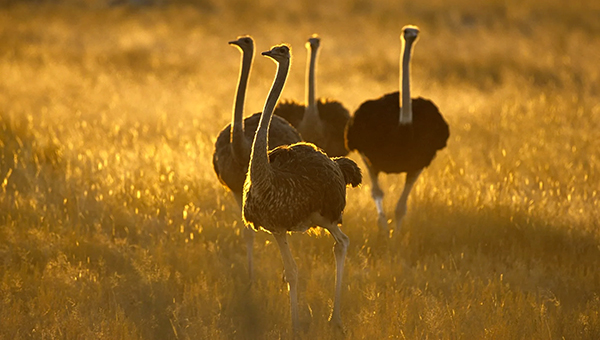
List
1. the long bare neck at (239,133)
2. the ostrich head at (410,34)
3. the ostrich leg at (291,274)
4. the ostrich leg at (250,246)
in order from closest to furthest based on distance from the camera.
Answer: the ostrich leg at (291,274)
the long bare neck at (239,133)
the ostrich leg at (250,246)
the ostrich head at (410,34)

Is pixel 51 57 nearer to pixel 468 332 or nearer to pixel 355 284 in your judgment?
pixel 355 284

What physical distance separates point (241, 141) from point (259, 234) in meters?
1.27

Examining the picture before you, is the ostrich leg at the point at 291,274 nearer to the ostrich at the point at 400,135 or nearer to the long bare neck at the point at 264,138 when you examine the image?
the long bare neck at the point at 264,138

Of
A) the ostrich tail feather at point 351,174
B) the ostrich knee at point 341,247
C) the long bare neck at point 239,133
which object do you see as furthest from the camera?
the long bare neck at point 239,133

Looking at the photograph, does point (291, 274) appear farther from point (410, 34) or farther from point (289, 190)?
point (410, 34)

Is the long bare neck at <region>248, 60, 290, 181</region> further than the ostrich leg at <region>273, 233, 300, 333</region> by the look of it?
No

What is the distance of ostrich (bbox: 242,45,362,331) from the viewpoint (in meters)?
4.95

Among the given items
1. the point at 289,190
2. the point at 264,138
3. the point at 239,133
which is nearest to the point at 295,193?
the point at 289,190

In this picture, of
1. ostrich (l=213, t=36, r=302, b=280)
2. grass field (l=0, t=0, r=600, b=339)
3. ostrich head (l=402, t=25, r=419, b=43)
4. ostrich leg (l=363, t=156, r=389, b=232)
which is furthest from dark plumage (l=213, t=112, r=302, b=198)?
ostrich head (l=402, t=25, r=419, b=43)

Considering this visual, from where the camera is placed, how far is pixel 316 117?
27.7ft

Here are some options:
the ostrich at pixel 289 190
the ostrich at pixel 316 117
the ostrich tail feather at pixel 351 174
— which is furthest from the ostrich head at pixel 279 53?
the ostrich at pixel 316 117

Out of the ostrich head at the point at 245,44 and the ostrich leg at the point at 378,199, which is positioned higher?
the ostrich head at the point at 245,44

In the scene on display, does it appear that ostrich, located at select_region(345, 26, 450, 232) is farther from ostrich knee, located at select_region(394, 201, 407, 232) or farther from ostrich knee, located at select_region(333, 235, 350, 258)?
ostrich knee, located at select_region(333, 235, 350, 258)

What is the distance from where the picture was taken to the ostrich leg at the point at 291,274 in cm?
530
